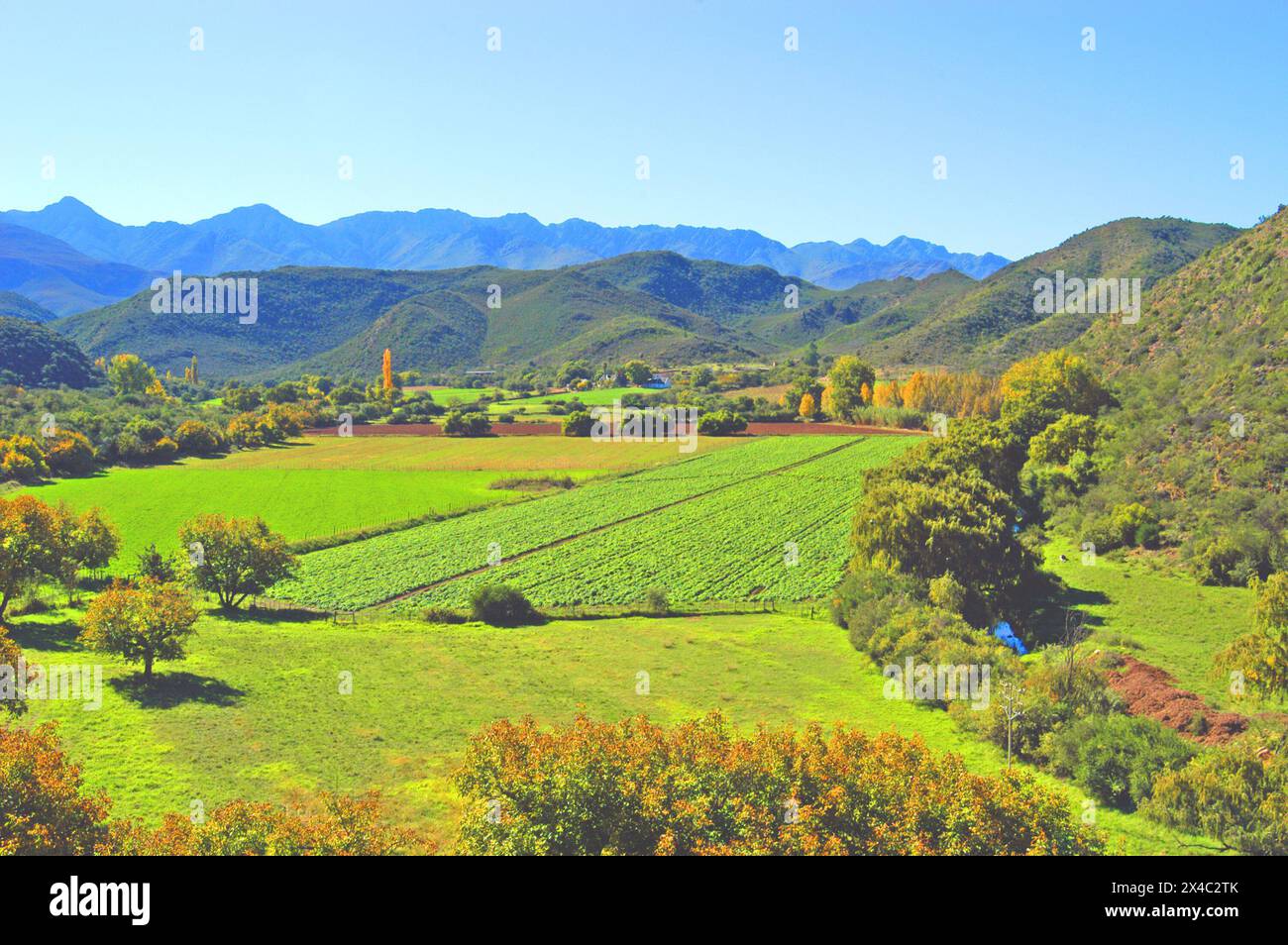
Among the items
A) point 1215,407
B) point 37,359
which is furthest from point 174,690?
point 37,359

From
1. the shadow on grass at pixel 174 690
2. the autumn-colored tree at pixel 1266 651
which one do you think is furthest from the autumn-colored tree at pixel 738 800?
the shadow on grass at pixel 174 690

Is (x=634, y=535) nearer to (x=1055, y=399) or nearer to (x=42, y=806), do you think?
(x=1055, y=399)

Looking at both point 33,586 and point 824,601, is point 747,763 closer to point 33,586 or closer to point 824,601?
point 824,601

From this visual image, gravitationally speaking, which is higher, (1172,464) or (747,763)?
(1172,464)

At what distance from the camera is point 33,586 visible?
4534 cm

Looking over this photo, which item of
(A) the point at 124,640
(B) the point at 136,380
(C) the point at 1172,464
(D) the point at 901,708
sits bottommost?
(D) the point at 901,708

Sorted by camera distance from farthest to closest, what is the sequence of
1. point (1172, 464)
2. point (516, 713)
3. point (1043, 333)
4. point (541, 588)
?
1. point (1043, 333)
2. point (1172, 464)
3. point (541, 588)
4. point (516, 713)

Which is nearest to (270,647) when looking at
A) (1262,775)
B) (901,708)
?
(901,708)

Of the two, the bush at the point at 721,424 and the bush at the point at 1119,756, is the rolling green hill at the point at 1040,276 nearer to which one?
the bush at the point at 721,424

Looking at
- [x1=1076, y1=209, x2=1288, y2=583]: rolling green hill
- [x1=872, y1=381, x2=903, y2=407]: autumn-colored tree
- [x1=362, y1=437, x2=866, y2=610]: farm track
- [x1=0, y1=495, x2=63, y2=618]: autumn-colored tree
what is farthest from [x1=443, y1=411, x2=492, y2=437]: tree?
[x1=0, y1=495, x2=63, y2=618]: autumn-colored tree

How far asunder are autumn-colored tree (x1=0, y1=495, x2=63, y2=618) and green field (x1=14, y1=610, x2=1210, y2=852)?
1928 millimetres

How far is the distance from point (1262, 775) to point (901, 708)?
39.4 feet

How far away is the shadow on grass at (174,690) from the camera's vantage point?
32750 mm

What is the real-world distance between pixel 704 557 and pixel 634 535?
7.41 meters
